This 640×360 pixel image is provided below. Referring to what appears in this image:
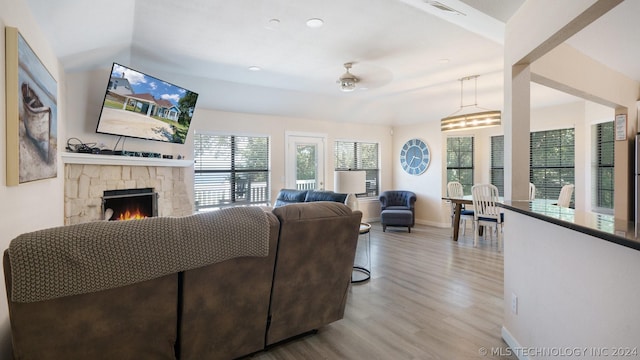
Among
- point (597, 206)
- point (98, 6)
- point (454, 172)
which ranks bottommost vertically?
point (597, 206)

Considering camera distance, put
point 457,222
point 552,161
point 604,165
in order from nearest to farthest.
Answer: point 604,165, point 457,222, point 552,161

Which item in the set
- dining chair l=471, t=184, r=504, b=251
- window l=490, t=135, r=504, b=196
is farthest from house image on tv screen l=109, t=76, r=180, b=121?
window l=490, t=135, r=504, b=196

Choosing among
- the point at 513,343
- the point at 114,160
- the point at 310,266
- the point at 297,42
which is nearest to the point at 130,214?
the point at 114,160

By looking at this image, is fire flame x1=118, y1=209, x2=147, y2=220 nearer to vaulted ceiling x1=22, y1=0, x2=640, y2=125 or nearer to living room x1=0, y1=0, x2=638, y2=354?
living room x1=0, y1=0, x2=638, y2=354

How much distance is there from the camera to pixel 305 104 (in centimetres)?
612

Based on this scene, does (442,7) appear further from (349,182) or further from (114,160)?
(114,160)

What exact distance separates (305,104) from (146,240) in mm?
4930

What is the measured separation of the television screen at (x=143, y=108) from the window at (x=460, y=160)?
541cm

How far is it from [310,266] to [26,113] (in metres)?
1.99

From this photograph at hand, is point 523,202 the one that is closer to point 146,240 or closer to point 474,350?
point 474,350

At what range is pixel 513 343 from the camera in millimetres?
2197

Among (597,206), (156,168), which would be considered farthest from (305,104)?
(597,206)

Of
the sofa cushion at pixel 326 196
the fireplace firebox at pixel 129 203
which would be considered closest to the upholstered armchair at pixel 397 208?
the sofa cushion at pixel 326 196

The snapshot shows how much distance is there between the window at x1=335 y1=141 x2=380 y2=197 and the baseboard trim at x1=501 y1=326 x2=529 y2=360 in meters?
5.08
